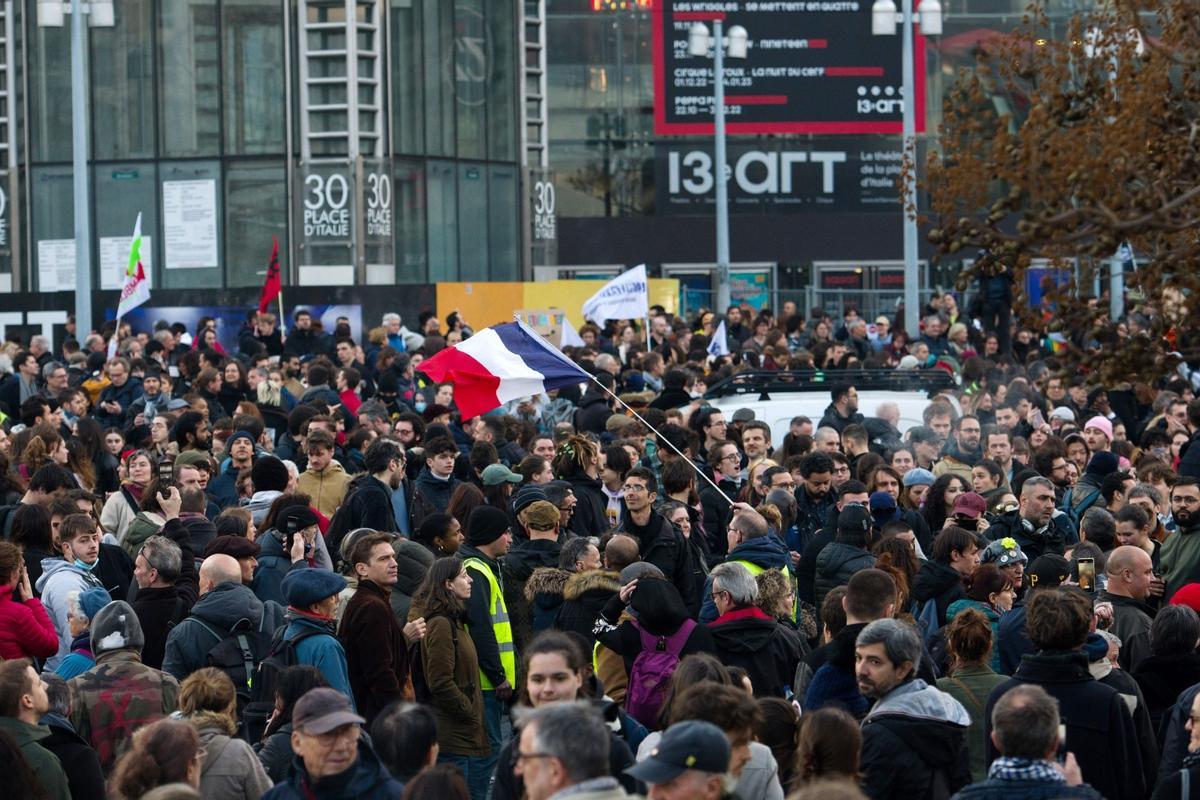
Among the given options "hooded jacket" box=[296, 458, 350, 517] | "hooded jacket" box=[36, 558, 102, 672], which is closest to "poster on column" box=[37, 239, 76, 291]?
"hooded jacket" box=[296, 458, 350, 517]

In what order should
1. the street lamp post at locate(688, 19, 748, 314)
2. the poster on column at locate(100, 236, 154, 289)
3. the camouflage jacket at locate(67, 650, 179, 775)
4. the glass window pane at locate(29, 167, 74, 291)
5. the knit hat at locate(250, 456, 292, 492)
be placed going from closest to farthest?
the camouflage jacket at locate(67, 650, 179, 775), the knit hat at locate(250, 456, 292, 492), the poster on column at locate(100, 236, 154, 289), the glass window pane at locate(29, 167, 74, 291), the street lamp post at locate(688, 19, 748, 314)

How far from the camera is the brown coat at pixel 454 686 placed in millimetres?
9656

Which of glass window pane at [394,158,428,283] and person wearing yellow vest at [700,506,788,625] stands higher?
glass window pane at [394,158,428,283]

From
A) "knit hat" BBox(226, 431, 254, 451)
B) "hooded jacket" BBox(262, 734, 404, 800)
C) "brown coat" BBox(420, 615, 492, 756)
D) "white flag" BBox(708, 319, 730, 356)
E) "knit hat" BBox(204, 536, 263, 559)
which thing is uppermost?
"white flag" BBox(708, 319, 730, 356)

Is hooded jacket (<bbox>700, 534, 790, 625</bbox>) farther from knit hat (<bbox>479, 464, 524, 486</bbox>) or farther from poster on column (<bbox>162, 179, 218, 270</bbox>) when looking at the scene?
poster on column (<bbox>162, 179, 218, 270</bbox>)

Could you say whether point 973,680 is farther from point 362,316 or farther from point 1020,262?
point 362,316

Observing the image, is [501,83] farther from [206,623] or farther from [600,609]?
[206,623]

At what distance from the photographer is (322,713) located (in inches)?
266

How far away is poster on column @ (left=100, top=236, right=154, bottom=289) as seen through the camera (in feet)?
114

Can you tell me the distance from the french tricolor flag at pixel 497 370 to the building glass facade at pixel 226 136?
69.3 ft

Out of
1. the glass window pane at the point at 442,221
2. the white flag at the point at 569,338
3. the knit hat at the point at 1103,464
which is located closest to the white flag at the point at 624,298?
the white flag at the point at 569,338

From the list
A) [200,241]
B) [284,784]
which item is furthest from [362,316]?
[284,784]

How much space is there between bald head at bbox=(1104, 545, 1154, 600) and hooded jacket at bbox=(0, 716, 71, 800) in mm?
5125

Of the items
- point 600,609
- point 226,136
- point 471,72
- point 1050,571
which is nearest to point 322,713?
point 600,609
